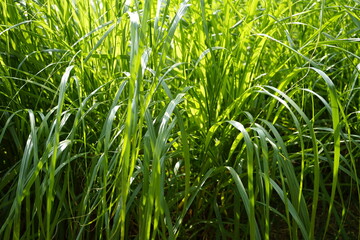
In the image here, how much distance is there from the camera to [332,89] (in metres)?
1.18

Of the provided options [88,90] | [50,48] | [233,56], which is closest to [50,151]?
[88,90]

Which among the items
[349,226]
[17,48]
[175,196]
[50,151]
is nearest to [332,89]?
[175,196]

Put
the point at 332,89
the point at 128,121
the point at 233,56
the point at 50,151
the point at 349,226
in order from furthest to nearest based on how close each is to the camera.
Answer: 1. the point at 349,226
2. the point at 233,56
3. the point at 50,151
4. the point at 332,89
5. the point at 128,121

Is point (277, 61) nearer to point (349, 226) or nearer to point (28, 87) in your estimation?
point (349, 226)

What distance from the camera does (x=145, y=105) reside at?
1130 millimetres

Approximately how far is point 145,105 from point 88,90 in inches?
18.6

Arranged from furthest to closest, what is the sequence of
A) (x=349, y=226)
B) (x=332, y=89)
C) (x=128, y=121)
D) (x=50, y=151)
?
(x=349, y=226) → (x=50, y=151) → (x=332, y=89) → (x=128, y=121)

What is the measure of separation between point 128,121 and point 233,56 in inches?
19.3

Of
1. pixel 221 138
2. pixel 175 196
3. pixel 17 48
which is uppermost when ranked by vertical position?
pixel 17 48

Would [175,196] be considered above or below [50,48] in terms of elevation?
below

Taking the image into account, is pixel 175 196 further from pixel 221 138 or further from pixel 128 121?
pixel 128 121

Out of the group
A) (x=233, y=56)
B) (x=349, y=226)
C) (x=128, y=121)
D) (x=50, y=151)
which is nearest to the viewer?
(x=128, y=121)

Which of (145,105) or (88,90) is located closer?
(145,105)

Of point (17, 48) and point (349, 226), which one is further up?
point (17, 48)
